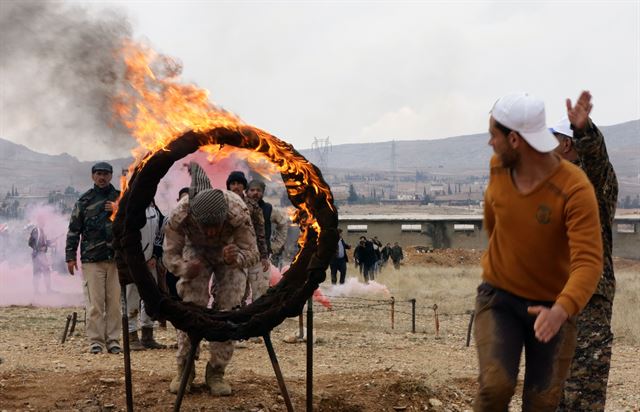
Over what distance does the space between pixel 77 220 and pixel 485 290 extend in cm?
690

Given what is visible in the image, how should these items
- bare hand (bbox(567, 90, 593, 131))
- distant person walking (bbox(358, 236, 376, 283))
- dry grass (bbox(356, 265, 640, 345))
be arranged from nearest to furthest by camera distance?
bare hand (bbox(567, 90, 593, 131))
dry grass (bbox(356, 265, 640, 345))
distant person walking (bbox(358, 236, 376, 283))

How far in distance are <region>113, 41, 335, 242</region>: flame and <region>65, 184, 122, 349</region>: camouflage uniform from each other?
2611 mm

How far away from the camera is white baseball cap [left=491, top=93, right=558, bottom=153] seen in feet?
14.9

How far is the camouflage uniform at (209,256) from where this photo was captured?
23.6 ft

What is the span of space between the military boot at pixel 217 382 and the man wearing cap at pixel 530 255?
324cm

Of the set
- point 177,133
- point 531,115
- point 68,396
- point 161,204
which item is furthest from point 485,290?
point 161,204

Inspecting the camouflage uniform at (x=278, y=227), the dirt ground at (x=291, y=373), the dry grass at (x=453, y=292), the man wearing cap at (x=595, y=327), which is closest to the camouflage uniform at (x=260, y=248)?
the camouflage uniform at (x=278, y=227)

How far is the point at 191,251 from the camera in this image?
7.29 m

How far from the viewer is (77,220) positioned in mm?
10477

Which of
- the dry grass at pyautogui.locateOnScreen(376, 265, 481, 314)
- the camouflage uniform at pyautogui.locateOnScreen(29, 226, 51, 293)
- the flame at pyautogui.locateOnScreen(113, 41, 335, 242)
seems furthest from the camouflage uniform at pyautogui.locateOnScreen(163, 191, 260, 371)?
the camouflage uniform at pyautogui.locateOnScreen(29, 226, 51, 293)

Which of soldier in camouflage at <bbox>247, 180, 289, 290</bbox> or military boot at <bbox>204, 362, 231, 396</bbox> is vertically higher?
soldier in camouflage at <bbox>247, 180, 289, 290</bbox>

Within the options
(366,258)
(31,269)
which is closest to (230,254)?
(366,258)

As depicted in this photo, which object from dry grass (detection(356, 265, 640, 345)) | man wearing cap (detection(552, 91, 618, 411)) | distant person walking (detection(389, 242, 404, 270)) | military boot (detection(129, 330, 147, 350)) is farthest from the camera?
distant person walking (detection(389, 242, 404, 270))

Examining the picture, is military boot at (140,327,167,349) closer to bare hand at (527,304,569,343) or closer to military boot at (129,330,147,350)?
military boot at (129,330,147,350)
